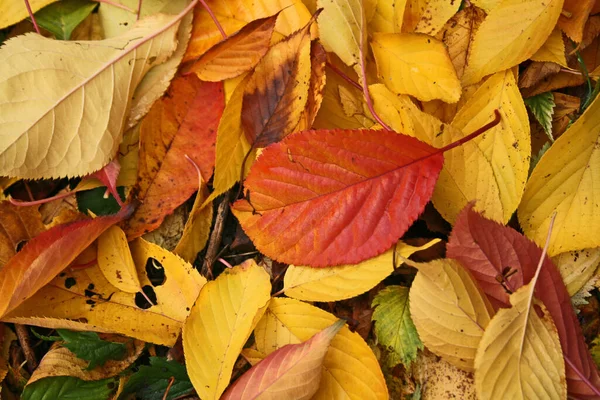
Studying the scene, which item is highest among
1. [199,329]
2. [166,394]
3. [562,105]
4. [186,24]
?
[186,24]

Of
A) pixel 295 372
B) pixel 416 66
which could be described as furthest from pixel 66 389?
pixel 416 66

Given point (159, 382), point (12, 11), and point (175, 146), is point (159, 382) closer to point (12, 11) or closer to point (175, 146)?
point (175, 146)

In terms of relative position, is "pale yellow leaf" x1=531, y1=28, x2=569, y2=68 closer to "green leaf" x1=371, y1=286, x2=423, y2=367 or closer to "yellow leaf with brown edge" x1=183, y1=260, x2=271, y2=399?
"green leaf" x1=371, y1=286, x2=423, y2=367

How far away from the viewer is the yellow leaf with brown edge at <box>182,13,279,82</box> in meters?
0.90

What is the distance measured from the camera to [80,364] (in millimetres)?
911

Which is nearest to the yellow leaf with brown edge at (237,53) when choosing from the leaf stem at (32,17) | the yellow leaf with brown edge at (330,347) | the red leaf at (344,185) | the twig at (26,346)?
the red leaf at (344,185)

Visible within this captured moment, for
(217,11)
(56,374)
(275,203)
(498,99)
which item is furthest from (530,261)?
(56,374)

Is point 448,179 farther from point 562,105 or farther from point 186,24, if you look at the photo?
point 186,24

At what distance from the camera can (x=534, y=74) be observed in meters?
0.94

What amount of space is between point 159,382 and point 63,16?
656 millimetres

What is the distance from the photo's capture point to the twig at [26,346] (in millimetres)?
941

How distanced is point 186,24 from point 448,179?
20.0 inches

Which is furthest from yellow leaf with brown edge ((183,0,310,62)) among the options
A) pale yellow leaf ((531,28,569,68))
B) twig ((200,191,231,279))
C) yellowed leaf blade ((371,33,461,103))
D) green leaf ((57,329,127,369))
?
green leaf ((57,329,127,369))

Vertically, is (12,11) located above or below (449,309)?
above
